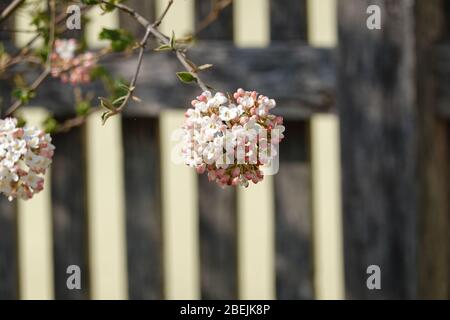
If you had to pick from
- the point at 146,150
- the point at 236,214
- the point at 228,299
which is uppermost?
the point at 146,150

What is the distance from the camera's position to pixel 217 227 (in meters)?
3.27

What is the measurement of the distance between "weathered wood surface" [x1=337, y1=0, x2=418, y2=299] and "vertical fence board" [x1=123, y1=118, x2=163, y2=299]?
2.12 ft

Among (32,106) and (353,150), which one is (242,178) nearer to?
(353,150)

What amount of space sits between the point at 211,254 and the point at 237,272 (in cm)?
10

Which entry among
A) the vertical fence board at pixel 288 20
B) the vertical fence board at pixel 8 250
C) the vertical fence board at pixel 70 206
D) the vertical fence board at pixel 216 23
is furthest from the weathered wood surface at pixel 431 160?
the vertical fence board at pixel 8 250

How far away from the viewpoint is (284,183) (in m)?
3.18

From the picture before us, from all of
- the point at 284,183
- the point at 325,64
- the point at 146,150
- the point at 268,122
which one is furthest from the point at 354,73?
the point at 268,122

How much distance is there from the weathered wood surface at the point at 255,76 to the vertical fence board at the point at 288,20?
0.22 feet

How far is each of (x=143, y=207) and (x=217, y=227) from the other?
26 cm

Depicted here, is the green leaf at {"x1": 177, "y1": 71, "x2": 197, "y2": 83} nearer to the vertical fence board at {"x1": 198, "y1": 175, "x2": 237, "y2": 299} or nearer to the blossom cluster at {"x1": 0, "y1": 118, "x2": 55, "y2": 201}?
the blossom cluster at {"x1": 0, "y1": 118, "x2": 55, "y2": 201}

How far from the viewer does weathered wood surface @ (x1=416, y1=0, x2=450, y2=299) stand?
2.91 metres

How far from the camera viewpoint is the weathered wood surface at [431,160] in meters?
2.91

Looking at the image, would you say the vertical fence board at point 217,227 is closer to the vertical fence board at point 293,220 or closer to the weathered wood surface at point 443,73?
the vertical fence board at point 293,220
